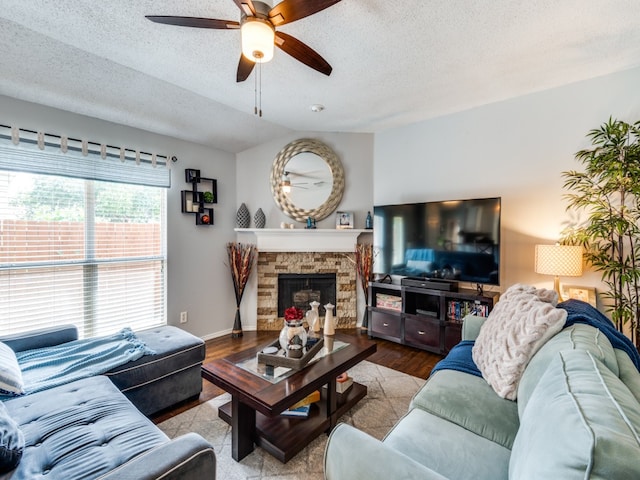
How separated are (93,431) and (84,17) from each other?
7.44 feet

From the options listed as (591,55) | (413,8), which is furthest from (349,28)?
(591,55)

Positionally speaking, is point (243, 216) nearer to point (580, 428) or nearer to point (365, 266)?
point (365, 266)

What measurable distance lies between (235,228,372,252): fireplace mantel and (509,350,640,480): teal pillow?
2995 millimetres

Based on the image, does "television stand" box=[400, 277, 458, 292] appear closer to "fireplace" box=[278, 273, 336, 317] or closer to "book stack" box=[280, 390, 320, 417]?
"fireplace" box=[278, 273, 336, 317]

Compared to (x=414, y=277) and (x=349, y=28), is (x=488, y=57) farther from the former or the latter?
(x=414, y=277)

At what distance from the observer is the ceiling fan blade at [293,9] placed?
140cm

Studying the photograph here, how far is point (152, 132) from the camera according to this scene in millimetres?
3217

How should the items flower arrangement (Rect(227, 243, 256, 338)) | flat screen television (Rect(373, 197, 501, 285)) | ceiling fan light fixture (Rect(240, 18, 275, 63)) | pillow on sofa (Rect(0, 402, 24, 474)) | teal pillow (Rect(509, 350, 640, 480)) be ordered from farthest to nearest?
flower arrangement (Rect(227, 243, 256, 338)), flat screen television (Rect(373, 197, 501, 285)), ceiling fan light fixture (Rect(240, 18, 275, 63)), pillow on sofa (Rect(0, 402, 24, 474)), teal pillow (Rect(509, 350, 640, 480))

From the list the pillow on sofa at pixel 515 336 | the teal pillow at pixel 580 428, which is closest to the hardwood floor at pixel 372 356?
the pillow on sofa at pixel 515 336

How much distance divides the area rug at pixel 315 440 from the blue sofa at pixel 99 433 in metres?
0.31

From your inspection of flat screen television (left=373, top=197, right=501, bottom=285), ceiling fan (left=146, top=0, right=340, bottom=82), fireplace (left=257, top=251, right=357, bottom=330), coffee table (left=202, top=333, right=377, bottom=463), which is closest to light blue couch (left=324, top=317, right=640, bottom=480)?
coffee table (left=202, top=333, right=377, bottom=463)

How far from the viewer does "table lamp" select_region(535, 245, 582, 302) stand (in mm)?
2365

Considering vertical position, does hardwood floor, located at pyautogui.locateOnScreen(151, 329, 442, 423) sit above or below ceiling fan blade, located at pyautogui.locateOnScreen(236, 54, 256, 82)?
below

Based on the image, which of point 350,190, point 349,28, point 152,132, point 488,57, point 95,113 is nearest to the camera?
point 349,28
